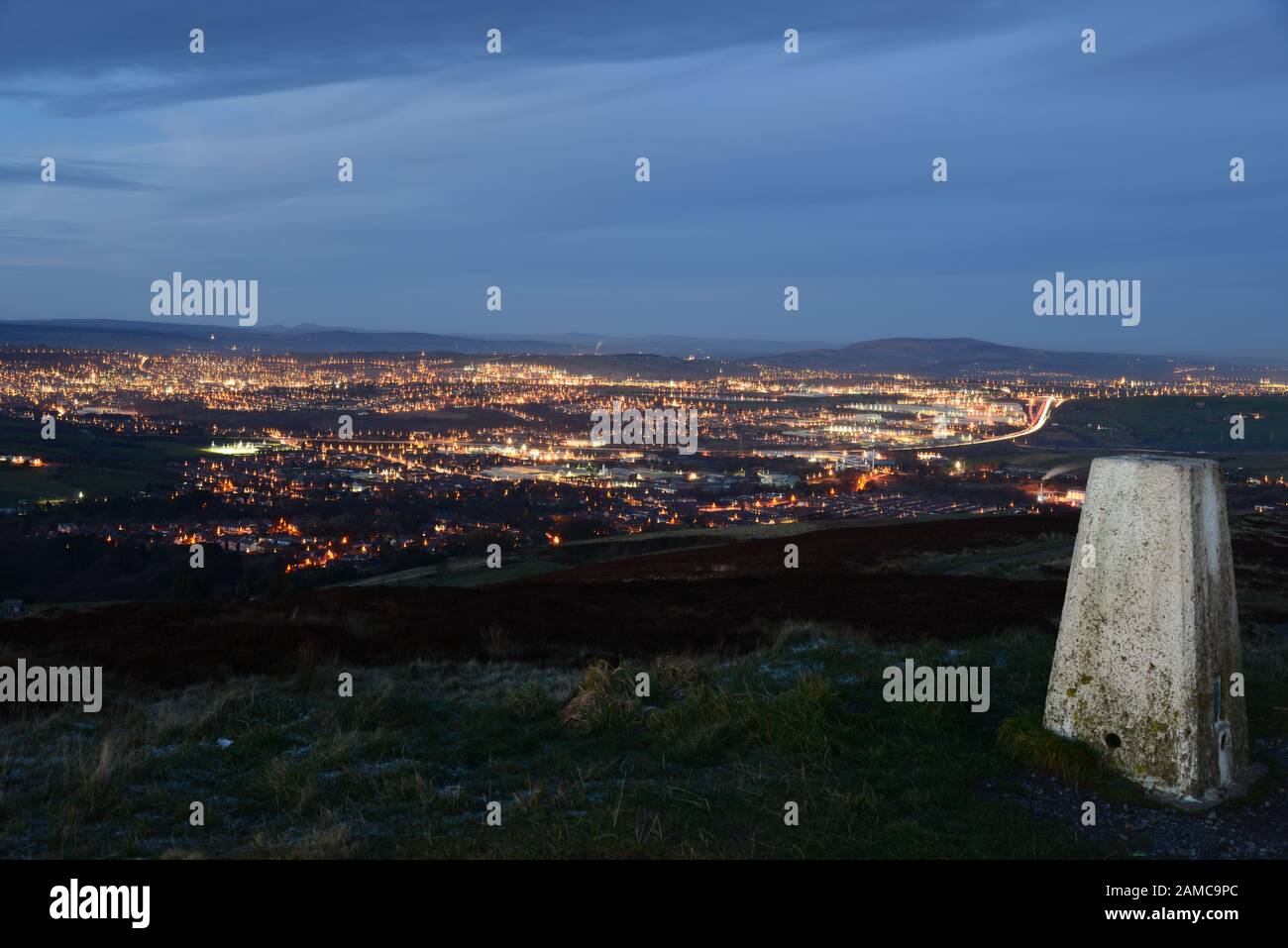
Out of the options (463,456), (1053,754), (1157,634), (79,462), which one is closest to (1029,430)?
(463,456)

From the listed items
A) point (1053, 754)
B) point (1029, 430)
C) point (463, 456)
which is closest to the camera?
point (1053, 754)

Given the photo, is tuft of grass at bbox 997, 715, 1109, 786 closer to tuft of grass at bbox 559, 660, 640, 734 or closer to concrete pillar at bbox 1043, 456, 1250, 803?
concrete pillar at bbox 1043, 456, 1250, 803

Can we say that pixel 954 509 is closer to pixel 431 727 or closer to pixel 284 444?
pixel 431 727

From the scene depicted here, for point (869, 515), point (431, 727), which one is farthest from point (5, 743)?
point (869, 515)

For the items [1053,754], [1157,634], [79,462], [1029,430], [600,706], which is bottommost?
[600,706]

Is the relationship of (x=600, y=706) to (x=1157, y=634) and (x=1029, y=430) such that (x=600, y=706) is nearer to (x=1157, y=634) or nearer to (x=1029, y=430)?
(x=1157, y=634)

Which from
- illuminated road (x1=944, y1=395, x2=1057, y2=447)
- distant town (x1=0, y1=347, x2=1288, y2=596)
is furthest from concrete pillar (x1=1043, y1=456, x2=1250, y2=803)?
illuminated road (x1=944, y1=395, x2=1057, y2=447)

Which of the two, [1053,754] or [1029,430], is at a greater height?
[1029,430]
